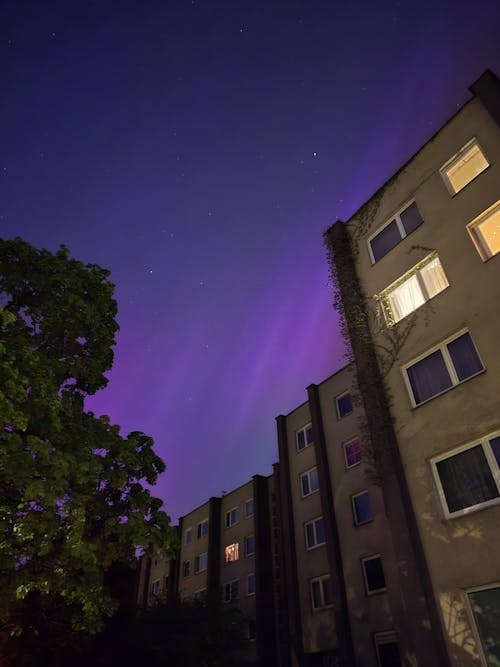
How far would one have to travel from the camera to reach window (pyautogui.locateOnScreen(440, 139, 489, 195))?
45.8ft

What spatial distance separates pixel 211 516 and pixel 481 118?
3743 centimetres

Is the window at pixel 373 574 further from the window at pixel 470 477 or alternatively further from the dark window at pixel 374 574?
the window at pixel 470 477

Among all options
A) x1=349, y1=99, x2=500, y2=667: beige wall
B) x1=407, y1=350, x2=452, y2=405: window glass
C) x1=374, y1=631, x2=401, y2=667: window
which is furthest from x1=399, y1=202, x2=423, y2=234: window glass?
x1=374, y1=631, x2=401, y2=667: window

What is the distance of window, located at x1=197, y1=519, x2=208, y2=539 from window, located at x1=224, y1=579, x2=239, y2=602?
5.80 metres

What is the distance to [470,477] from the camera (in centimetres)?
1098

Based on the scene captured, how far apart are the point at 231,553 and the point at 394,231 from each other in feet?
105

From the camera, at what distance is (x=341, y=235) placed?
18.5 m

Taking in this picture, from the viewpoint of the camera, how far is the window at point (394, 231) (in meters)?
15.6

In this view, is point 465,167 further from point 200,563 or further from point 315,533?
point 200,563

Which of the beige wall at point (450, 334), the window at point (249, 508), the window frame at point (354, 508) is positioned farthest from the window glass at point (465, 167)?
the window at point (249, 508)

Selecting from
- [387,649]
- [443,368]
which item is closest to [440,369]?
[443,368]

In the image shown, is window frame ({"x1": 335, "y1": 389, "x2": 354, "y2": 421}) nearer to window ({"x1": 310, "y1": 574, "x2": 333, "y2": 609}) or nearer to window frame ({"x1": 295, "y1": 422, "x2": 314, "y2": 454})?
window frame ({"x1": 295, "y1": 422, "x2": 314, "y2": 454})

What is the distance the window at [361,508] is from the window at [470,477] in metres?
12.7

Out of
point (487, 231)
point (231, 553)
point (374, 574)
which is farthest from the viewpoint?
point (231, 553)
